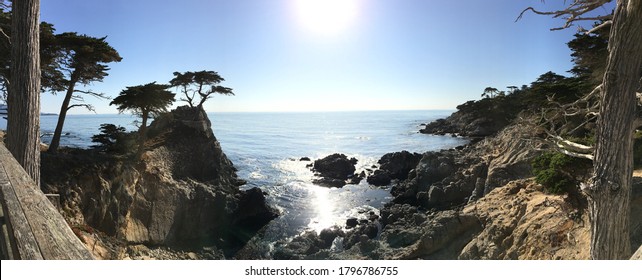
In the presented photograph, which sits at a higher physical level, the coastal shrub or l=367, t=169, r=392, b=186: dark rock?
the coastal shrub

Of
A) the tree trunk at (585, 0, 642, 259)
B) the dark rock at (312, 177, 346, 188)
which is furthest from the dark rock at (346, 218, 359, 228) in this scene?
the tree trunk at (585, 0, 642, 259)

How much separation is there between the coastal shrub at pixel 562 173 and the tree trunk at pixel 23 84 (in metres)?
9.78

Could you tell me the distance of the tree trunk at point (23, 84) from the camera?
353 cm

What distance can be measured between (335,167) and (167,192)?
14.9m

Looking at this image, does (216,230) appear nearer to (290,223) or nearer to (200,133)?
(290,223)

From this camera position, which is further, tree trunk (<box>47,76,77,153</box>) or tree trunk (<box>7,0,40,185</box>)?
tree trunk (<box>47,76,77,153</box>)

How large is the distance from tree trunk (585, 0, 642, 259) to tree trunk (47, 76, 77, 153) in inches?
505

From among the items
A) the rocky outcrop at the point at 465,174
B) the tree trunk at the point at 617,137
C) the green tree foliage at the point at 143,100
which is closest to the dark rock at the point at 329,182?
the rocky outcrop at the point at 465,174

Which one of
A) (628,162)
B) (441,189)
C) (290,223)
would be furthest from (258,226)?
(628,162)

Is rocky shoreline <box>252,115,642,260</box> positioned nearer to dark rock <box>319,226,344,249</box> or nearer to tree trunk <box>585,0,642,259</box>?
dark rock <box>319,226,344,249</box>

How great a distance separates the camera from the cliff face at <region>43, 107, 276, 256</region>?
9.64m

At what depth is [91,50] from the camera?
34.3 ft

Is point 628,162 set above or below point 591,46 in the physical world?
below
